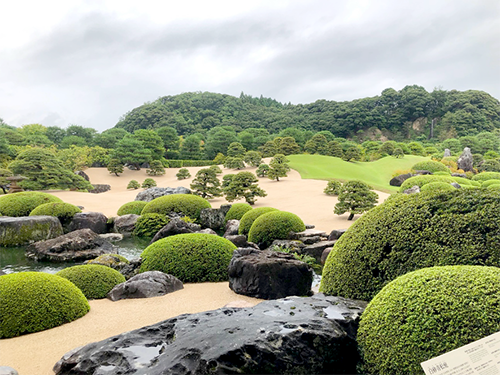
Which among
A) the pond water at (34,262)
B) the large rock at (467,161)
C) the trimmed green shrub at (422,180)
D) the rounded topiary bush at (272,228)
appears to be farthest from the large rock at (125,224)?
the large rock at (467,161)

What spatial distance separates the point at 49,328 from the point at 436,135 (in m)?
66.0

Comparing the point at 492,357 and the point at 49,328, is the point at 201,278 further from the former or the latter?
the point at 492,357

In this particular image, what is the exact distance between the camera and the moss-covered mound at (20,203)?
582 inches

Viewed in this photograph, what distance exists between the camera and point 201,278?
642 centimetres

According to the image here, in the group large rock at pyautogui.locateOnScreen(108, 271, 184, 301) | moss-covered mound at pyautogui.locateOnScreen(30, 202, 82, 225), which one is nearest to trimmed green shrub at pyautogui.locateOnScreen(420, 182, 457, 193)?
large rock at pyautogui.locateOnScreen(108, 271, 184, 301)

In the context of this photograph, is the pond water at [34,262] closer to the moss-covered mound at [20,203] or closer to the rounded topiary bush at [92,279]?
the rounded topiary bush at [92,279]

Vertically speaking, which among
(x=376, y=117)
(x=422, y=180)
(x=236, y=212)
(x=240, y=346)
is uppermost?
(x=376, y=117)

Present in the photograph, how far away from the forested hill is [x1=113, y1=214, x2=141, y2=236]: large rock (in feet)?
156

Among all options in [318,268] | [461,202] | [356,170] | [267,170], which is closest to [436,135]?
[356,170]

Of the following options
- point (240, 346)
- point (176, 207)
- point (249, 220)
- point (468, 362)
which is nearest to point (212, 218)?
point (176, 207)

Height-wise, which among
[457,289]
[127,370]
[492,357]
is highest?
[457,289]

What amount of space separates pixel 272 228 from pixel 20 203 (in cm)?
1157

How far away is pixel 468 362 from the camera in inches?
66.9

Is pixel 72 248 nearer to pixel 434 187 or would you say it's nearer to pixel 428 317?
pixel 434 187
